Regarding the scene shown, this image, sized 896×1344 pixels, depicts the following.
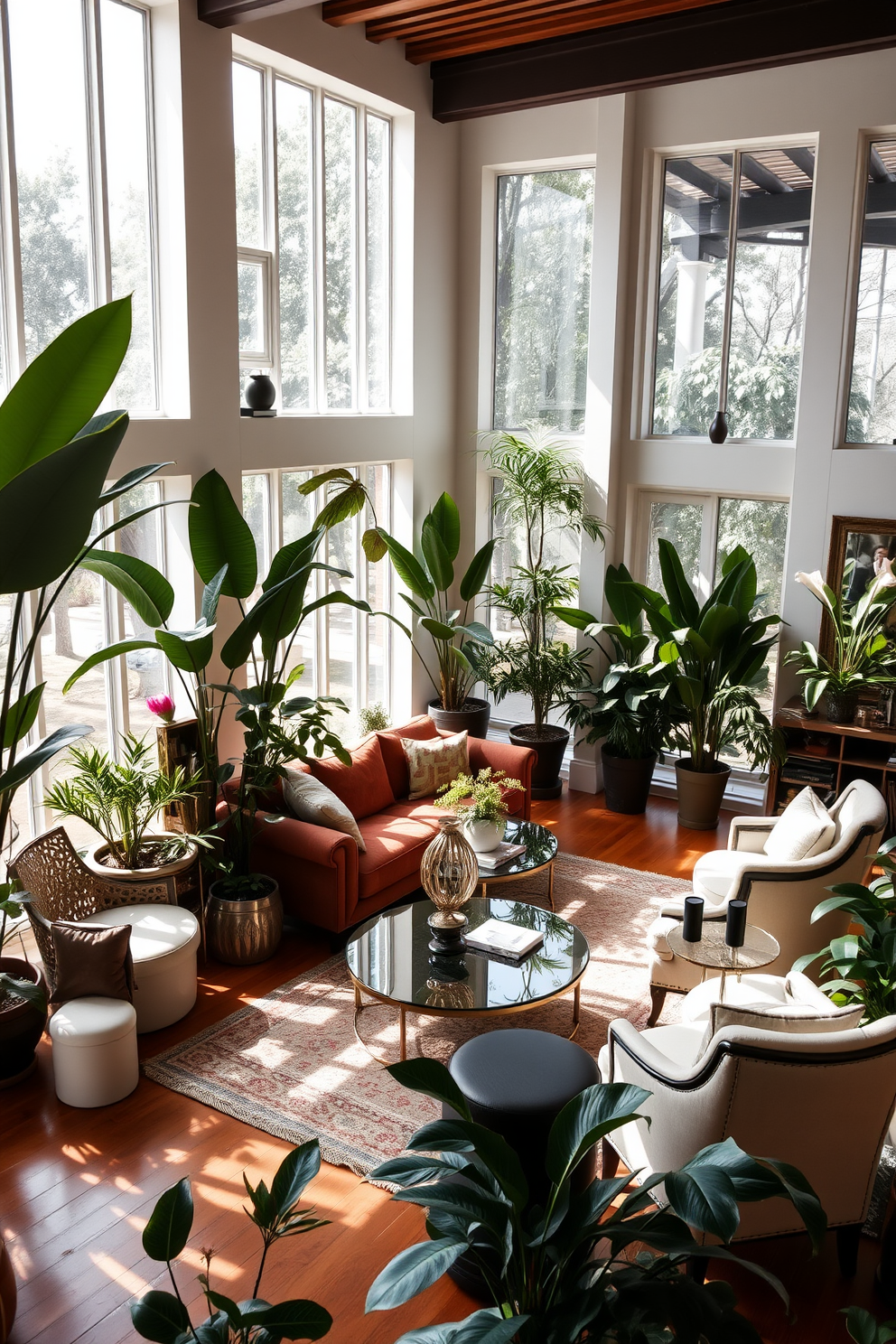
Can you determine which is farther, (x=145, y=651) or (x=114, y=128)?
(x=145, y=651)

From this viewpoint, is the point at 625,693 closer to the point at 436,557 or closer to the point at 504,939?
the point at 436,557

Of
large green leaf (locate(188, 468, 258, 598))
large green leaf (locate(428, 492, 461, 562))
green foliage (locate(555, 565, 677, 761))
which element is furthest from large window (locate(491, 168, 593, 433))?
large green leaf (locate(188, 468, 258, 598))

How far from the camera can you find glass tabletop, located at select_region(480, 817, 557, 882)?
557cm

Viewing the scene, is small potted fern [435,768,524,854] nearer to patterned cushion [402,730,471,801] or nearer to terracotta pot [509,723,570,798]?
patterned cushion [402,730,471,801]

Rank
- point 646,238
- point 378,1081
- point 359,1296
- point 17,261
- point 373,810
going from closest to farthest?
1. point 359,1296
2. point 378,1081
3. point 17,261
4. point 373,810
5. point 646,238

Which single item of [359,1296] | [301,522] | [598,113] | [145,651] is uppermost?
[598,113]

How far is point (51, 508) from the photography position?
2627 mm

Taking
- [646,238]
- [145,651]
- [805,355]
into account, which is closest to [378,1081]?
[145,651]

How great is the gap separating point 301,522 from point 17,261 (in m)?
2.57

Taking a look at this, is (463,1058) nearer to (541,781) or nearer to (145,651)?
(145,651)

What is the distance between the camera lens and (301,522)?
7195 mm

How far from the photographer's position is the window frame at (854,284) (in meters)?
6.75

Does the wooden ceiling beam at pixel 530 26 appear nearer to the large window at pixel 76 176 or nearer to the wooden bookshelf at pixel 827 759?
the large window at pixel 76 176

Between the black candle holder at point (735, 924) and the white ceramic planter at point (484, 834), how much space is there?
1.87 meters
